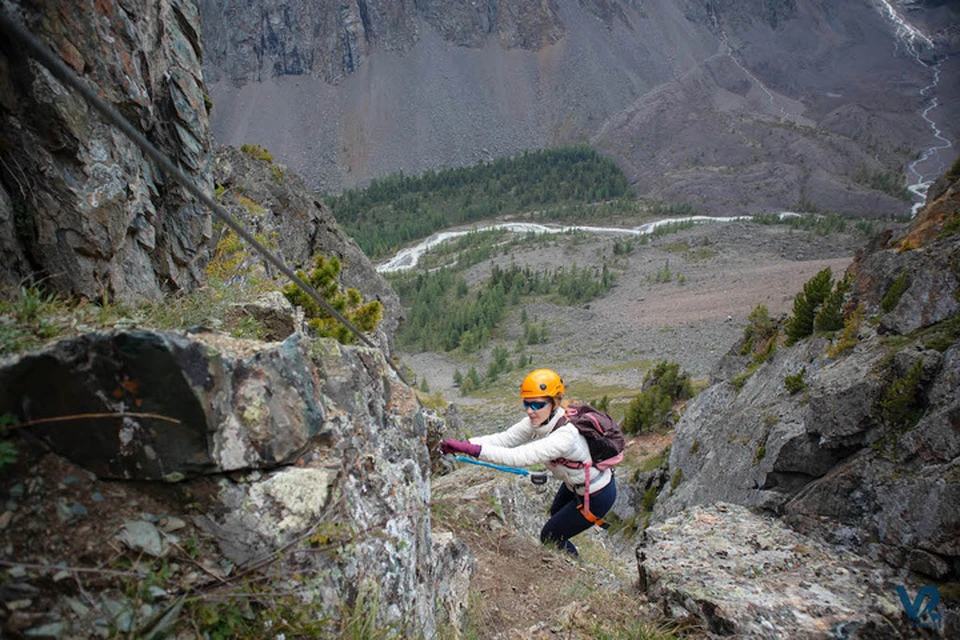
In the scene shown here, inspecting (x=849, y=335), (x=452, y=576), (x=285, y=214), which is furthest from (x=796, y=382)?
(x=285, y=214)

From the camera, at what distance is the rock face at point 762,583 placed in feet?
17.5

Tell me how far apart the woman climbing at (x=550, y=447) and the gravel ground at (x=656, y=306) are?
34278 mm

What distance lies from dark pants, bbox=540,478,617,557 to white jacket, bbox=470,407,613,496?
18cm

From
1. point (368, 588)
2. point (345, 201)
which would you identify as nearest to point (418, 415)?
point (368, 588)

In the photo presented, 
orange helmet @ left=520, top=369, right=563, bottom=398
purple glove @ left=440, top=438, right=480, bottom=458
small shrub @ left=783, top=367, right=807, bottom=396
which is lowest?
small shrub @ left=783, top=367, right=807, bottom=396

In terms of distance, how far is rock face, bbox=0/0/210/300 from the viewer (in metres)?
5.52

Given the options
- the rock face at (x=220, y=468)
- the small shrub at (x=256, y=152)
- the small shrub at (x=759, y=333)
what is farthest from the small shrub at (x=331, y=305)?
the small shrub at (x=256, y=152)

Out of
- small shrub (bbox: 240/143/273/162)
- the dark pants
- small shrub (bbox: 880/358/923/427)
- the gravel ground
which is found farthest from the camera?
the gravel ground

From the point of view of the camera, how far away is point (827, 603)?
586cm

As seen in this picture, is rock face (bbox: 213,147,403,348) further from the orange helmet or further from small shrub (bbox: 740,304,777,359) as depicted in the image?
the orange helmet

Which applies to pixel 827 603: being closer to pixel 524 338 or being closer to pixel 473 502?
pixel 473 502

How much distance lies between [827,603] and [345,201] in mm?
133214

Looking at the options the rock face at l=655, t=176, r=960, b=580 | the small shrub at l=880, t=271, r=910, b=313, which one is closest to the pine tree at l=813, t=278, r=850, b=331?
the rock face at l=655, t=176, r=960, b=580

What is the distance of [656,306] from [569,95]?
12569 centimetres
